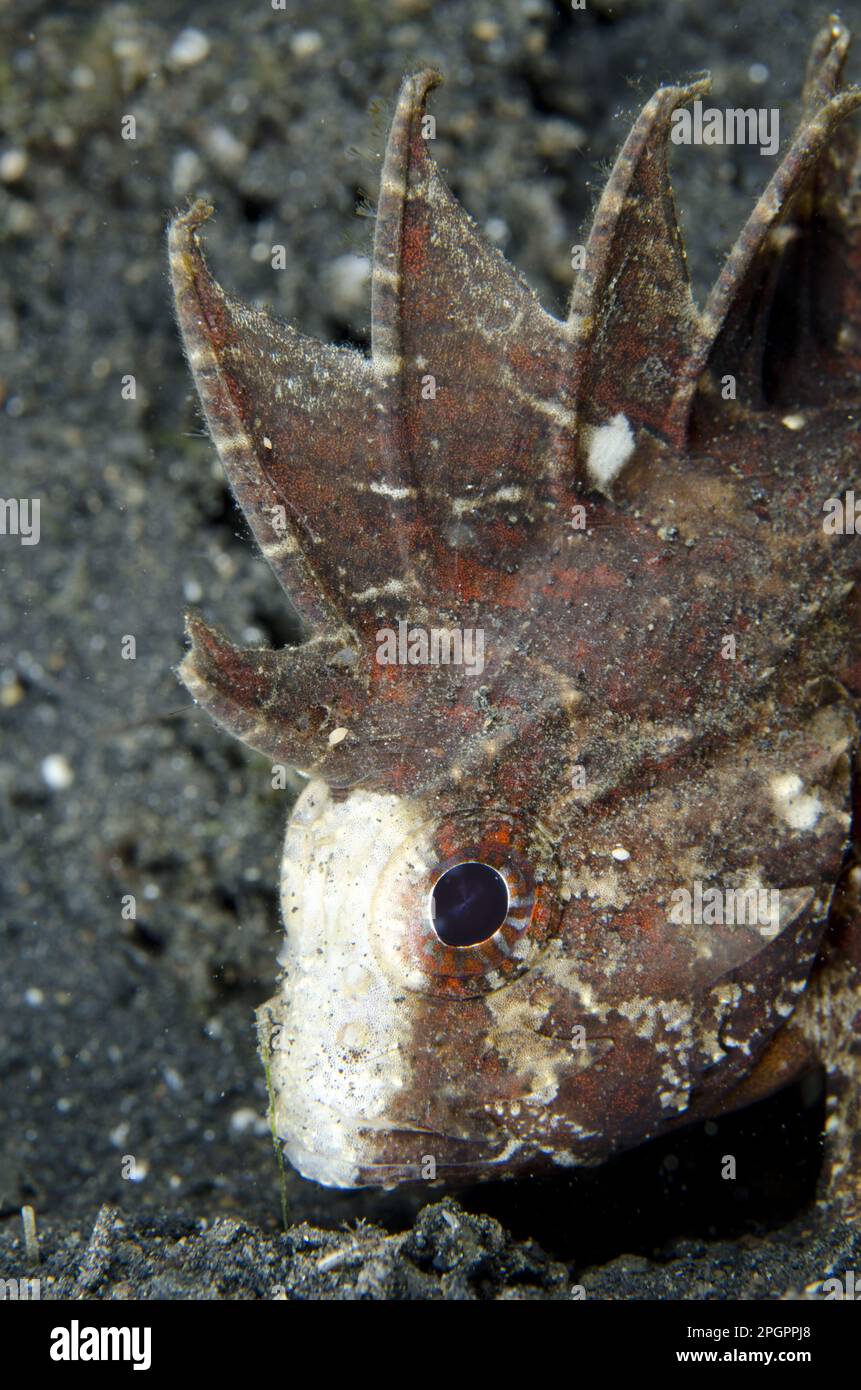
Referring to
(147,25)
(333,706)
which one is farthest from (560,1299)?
(147,25)

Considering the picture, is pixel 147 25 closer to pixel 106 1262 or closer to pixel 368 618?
pixel 368 618

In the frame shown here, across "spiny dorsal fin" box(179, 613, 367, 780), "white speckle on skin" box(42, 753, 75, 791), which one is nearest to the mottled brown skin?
"spiny dorsal fin" box(179, 613, 367, 780)

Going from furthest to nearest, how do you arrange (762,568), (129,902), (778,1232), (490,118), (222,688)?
(490,118)
(129,902)
(778,1232)
(762,568)
(222,688)

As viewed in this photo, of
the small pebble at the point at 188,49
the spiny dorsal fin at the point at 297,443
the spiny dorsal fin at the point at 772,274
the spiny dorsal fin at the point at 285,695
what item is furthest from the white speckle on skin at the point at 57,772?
the small pebble at the point at 188,49
